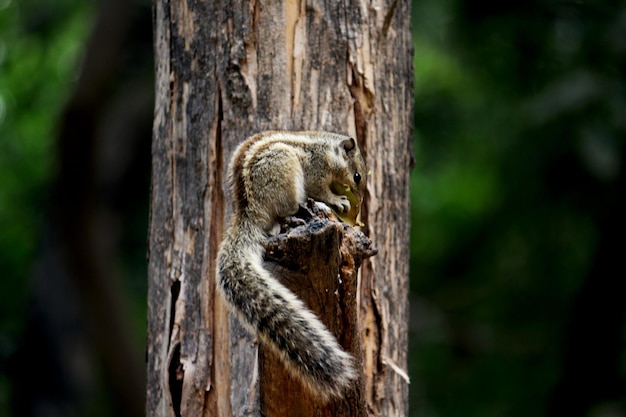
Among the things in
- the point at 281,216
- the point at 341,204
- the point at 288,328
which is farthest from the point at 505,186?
the point at 288,328

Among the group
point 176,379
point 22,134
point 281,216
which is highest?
point 22,134

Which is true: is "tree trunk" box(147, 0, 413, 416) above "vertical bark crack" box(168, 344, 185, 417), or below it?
above

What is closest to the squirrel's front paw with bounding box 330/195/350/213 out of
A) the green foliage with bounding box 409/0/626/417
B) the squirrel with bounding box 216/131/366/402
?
the squirrel with bounding box 216/131/366/402

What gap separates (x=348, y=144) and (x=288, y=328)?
99cm

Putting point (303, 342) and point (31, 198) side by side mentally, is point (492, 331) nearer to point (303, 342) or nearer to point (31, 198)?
point (31, 198)

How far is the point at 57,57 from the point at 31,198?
1697 millimetres

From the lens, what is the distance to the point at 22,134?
9359 millimetres

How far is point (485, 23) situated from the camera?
6.84 meters

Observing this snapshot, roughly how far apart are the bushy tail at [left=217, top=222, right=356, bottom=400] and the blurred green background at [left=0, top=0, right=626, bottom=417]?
3.25 meters

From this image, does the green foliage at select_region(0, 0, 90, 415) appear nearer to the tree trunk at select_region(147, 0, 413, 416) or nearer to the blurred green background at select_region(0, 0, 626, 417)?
the blurred green background at select_region(0, 0, 626, 417)

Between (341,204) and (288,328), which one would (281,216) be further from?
(288,328)

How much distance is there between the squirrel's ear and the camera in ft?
10.9

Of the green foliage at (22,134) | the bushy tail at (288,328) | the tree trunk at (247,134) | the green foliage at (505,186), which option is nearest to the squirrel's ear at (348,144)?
the tree trunk at (247,134)

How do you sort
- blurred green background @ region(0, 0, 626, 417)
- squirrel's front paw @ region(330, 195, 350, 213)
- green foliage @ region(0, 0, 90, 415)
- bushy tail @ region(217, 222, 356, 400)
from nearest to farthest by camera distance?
bushy tail @ region(217, 222, 356, 400), squirrel's front paw @ region(330, 195, 350, 213), blurred green background @ region(0, 0, 626, 417), green foliage @ region(0, 0, 90, 415)
